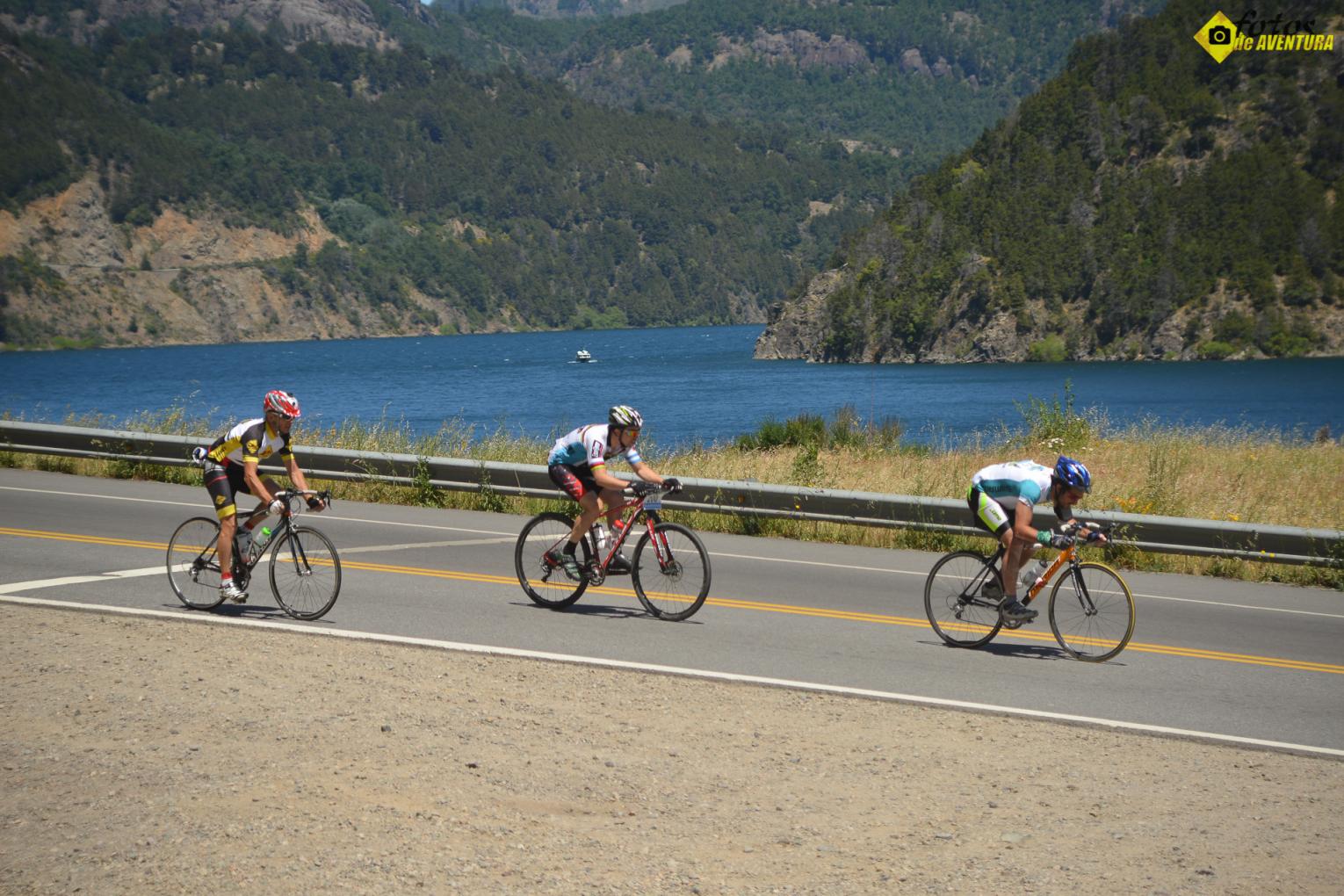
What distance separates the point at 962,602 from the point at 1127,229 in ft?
493

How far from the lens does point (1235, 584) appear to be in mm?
14633

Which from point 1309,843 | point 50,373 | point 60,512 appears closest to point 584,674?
point 1309,843

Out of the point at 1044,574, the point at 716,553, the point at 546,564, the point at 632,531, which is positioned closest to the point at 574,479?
the point at 632,531

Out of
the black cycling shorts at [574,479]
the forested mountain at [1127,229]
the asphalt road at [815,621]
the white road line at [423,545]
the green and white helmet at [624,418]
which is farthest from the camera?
the forested mountain at [1127,229]

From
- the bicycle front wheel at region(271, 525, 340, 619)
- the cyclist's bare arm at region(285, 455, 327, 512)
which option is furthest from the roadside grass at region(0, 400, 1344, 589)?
the cyclist's bare arm at region(285, 455, 327, 512)

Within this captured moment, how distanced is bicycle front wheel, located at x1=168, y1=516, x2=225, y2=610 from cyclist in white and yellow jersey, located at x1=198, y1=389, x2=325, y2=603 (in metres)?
0.16

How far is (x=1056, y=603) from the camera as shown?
1053cm

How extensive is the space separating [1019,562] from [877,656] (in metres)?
1.25

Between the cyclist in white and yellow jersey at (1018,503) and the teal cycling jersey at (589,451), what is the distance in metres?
2.62

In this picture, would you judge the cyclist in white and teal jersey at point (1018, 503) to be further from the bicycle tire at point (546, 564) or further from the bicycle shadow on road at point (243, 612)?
the bicycle shadow on road at point (243, 612)

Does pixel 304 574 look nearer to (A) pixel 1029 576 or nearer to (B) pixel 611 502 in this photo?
(B) pixel 611 502

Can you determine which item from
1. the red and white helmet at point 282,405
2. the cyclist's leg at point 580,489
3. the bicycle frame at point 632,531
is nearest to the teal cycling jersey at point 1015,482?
the bicycle frame at point 632,531

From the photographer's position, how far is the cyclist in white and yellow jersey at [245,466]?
10375 millimetres

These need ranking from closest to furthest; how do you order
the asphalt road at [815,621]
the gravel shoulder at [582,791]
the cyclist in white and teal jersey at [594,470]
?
the gravel shoulder at [582,791], the asphalt road at [815,621], the cyclist in white and teal jersey at [594,470]
